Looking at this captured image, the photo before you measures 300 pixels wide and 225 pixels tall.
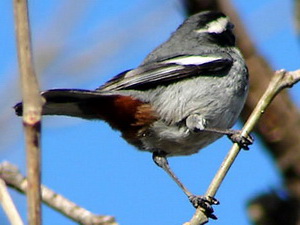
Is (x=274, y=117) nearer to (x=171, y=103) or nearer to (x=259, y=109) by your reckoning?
(x=171, y=103)

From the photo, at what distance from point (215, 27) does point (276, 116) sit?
673 mm

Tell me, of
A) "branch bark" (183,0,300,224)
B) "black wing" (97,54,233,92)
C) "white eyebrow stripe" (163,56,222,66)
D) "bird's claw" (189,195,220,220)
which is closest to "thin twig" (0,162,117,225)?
"bird's claw" (189,195,220,220)

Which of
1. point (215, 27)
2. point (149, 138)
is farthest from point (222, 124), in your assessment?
point (215, 27)

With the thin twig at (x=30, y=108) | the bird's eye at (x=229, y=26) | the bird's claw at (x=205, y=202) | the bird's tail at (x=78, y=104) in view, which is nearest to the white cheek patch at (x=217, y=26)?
the bird's eye at (x=229, y=26)

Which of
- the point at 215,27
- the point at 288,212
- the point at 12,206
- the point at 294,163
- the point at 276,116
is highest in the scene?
the point at 215,27

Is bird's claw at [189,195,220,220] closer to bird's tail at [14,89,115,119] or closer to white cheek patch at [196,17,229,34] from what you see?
bird's tail at [14,89,115,119]

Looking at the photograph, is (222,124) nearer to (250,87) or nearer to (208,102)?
(208,102)

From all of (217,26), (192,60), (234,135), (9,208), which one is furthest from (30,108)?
(217,26)

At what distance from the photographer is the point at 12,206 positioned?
4.47ft

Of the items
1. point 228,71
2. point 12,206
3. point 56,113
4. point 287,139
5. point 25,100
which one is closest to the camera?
point 25,100

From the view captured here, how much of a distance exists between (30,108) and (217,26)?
121 inches

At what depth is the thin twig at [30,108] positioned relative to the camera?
1.14 m

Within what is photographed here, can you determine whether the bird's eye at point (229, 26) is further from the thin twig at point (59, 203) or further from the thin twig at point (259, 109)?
the thin twig at point (59, 203)

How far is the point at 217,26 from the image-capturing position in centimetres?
414
